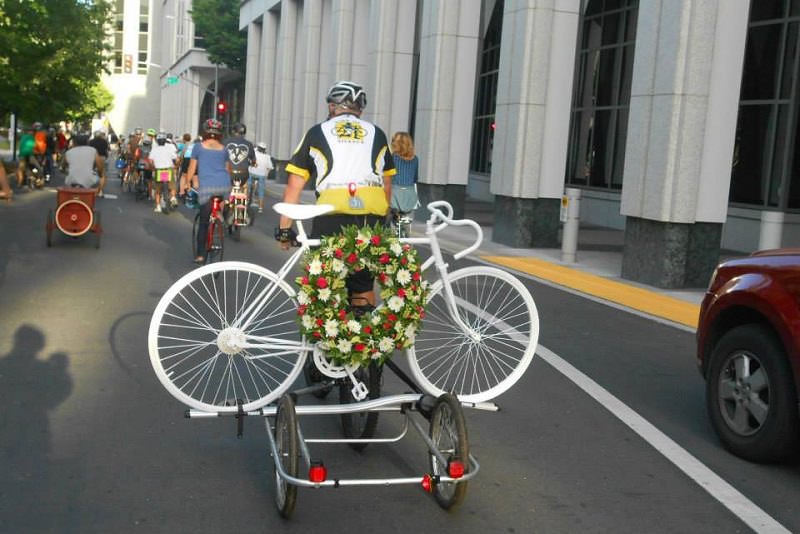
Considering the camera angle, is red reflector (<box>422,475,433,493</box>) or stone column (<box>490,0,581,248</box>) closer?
red reflector (<box>422,475,433,493</box>)

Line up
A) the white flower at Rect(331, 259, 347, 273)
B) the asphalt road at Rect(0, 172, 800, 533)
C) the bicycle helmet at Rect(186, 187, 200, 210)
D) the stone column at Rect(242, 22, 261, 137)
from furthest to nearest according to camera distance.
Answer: the stone column at Rect(242, 22, 261, 137) < the bicycle helmet at Rect(186, 187, 200, 210) < the white flower at Rect(331, 259, 347, 273) < the asphalt road at Rect(0, 172, 800, 533)

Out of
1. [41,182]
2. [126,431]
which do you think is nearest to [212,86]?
[41,182]

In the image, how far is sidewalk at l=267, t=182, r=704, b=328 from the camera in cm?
1303

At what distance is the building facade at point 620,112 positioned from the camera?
15.2m

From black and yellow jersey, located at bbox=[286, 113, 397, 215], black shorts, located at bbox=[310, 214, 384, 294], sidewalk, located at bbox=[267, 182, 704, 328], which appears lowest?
sidewalk, located at bbox=[267, 182, 704, 328]

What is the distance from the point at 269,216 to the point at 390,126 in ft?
18.8

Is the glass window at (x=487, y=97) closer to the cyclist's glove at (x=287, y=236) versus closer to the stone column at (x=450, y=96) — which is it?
the stone column at (x=450, y=96)

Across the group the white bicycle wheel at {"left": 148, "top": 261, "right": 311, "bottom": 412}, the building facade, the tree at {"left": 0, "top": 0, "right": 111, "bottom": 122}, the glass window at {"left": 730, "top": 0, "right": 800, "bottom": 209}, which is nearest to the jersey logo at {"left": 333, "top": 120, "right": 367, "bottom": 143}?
the white bicycle wheel at {"left": 148, "top": 261, "right": 311, "bottom": 412}

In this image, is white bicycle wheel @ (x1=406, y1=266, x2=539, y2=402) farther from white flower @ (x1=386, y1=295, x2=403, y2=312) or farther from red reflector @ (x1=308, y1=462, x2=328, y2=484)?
red reflector @ (x1=308, y1=462, x2=328, y2=484)

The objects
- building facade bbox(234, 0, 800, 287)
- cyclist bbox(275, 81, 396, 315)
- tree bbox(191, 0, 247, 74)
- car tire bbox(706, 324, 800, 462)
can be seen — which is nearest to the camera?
car tire bbox(706, 324, 800, 462)

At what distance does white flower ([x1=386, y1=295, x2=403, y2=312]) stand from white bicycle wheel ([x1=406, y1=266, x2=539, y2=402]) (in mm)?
629

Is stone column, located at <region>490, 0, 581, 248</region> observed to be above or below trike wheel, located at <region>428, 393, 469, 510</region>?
above

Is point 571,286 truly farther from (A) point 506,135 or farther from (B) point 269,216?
(B) point 269,216

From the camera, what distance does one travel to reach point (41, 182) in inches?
1332
